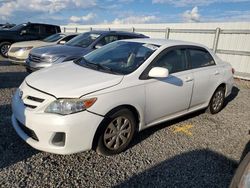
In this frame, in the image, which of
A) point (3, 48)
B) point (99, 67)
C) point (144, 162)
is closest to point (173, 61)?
point (99, 67)

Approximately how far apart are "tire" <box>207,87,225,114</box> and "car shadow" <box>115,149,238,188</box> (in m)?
1.77

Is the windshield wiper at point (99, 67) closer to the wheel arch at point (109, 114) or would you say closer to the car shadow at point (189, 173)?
the wheel arch at point (109, 114)

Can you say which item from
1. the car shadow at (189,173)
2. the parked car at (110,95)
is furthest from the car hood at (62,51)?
the car shadow at (189,173)

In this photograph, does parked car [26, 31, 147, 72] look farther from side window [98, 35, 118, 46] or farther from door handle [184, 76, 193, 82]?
door handle [184, 76, 193, 82]

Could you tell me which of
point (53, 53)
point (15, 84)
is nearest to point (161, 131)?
point (53, 53)

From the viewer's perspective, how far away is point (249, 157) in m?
2.56

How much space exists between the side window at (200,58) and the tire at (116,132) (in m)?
1.80

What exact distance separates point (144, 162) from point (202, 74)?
2.20 metres

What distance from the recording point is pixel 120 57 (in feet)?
13.9

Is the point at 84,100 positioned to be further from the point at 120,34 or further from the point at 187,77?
the point at 120,34

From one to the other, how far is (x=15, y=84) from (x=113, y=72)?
4.38 m

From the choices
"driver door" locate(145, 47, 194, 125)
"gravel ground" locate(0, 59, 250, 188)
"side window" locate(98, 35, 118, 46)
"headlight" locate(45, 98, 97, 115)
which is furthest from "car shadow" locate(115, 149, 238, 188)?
"side window" locate(98, 35, 118, 46)

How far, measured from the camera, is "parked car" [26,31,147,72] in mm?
7035

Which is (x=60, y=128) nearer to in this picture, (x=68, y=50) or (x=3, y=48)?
(x=68, y=50)
